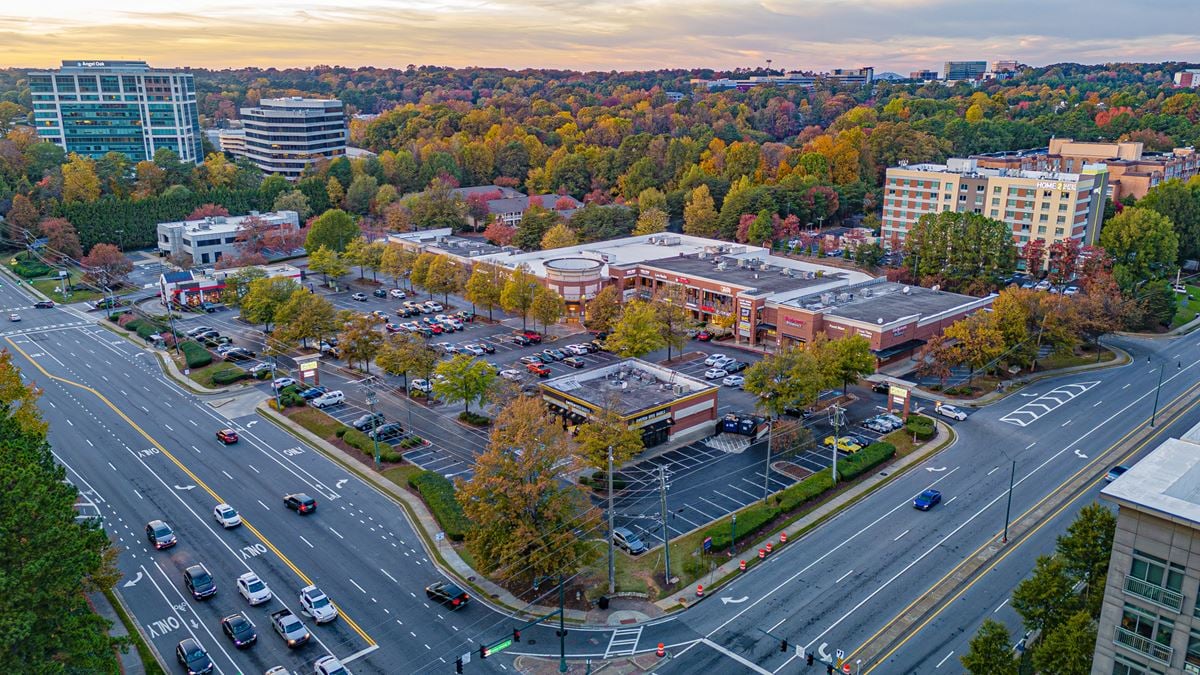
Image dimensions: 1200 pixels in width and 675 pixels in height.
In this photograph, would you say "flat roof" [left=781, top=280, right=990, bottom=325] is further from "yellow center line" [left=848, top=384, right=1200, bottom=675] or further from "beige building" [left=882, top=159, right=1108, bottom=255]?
"beige building" [left=882, top=159, right=1108, bottom=255]

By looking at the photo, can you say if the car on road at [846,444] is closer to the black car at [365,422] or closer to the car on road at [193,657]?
the black car at [365,422]

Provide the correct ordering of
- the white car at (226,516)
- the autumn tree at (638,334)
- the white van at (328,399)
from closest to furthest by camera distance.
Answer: the white car at (226,516), the white van at (328,399), the autumn tree at (638,334)

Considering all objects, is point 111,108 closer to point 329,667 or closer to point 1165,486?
point 329,667

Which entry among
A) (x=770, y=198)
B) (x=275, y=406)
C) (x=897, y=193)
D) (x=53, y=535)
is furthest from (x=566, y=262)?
(x=53, y=535)

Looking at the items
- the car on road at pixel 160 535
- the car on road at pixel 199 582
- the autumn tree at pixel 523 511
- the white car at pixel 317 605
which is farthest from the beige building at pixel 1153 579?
the car on road at pixel 160 535

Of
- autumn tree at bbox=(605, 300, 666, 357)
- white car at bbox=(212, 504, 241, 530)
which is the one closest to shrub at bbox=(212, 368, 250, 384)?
white car at bbox=(212, 504, 241, 530)

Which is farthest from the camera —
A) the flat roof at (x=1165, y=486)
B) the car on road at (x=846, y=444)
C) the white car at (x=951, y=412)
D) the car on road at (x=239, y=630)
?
the white car at (x=951, y=412)

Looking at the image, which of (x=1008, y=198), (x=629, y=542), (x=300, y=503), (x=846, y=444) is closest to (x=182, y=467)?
(x=300, y=503)

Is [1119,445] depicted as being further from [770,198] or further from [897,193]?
[770,198]
